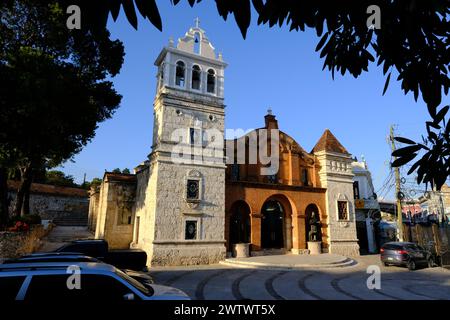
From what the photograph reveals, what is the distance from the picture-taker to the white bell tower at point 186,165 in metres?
17.8

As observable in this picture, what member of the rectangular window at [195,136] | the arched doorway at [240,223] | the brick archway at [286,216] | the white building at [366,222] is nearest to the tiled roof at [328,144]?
the white building at [366,222]

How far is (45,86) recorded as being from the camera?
Answer: 1424 centimetres

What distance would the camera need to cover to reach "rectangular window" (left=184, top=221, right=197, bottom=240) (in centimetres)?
1828

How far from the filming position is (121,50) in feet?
66.6

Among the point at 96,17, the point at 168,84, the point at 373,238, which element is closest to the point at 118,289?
the point at 96,17

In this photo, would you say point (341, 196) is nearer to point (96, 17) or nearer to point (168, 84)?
point (168, 84)

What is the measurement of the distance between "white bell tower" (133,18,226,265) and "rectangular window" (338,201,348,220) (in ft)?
36.9

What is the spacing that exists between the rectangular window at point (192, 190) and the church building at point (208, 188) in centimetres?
7

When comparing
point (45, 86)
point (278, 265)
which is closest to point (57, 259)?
point (45, 86)

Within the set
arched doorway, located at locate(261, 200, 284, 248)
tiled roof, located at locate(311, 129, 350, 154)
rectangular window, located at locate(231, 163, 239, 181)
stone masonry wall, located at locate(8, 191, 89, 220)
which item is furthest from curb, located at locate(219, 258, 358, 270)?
stone masonry wall, located at locate(8, 191, 89, 220)

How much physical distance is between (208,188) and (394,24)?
17.4 metres

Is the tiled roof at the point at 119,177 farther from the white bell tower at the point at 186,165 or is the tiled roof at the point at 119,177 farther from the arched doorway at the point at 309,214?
the arched doorway at the point at 309,214

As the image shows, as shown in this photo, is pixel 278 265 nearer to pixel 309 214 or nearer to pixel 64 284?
pixel 309 214

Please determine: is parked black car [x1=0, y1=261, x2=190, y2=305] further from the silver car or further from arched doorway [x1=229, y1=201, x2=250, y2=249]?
arched doorway [x1=229, y1=201, x2=250, y2=249]
